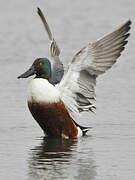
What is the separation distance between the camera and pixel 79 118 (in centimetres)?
1070

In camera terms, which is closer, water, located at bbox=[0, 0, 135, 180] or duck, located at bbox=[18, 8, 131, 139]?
water, located at bbox=[0, 0, 135, 180]

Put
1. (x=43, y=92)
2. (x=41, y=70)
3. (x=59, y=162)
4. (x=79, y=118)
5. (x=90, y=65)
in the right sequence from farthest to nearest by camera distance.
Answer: (x=79, y=118), (x=41, y=70), (x=90, y=65), (x=43, y=92), (x=59, y=162)

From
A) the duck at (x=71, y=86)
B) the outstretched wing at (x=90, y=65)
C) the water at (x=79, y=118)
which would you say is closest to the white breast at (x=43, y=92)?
the duck at (x=71, y=86)

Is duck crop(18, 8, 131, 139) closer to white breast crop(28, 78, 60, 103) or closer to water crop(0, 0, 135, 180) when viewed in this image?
white breast crop(28, 78, 60, 103)


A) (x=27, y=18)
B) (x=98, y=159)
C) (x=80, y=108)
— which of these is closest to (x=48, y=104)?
(x=80, y=108)

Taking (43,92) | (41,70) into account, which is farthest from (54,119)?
(41,70)

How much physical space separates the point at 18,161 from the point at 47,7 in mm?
13499

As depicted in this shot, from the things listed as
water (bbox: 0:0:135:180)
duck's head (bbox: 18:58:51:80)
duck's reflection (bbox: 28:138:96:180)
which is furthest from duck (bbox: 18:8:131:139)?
duck's reflection (bbox: 28:138:96:180)

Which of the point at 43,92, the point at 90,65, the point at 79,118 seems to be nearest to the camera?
the point at 43,92

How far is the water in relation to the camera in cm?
751

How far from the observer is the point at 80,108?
980 centimetres

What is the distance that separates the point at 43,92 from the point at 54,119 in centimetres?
44

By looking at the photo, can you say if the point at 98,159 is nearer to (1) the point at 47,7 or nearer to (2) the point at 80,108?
(2) the point at 80,108

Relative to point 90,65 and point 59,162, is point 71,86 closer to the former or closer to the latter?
point 90,65
